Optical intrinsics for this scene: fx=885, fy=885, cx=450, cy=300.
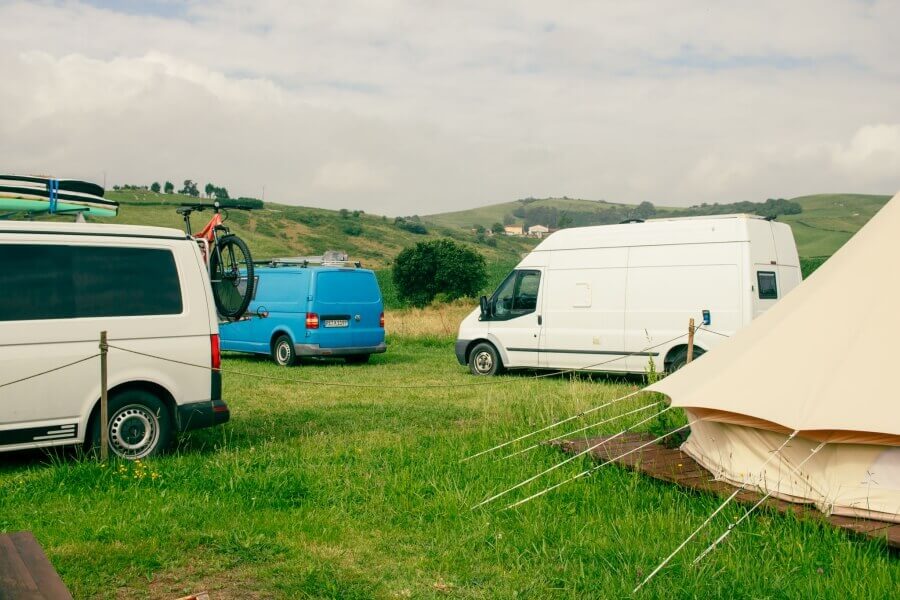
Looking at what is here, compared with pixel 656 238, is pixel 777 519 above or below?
below

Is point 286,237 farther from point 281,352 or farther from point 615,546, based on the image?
point 615,546

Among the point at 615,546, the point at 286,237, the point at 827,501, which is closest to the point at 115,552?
the point at 615,546

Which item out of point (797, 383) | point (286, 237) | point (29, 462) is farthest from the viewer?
point (286, 237)

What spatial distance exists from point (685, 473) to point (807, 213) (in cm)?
8953

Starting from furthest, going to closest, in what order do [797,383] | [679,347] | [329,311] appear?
1. [329,311]
2. [679,347]
3. [797,383]

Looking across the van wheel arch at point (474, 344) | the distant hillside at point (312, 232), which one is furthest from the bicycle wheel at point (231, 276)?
the distant hillside at point (312, 232)

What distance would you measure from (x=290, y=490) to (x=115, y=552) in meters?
1.62

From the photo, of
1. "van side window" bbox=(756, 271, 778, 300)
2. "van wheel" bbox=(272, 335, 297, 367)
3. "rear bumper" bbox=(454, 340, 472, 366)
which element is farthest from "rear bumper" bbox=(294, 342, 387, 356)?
"van side window" bbox=(756, 271, 778, 300)

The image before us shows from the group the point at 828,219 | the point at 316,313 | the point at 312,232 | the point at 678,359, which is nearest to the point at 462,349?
the point at 316,313

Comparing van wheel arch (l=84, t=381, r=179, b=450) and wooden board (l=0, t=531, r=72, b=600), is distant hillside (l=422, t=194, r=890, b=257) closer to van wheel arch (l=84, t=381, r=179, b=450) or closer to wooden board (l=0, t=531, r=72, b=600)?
van wheel arch (l=84, t=381, r=179, b=450)

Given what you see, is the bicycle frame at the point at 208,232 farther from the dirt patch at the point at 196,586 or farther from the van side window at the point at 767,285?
the van side window at the point at 767,285

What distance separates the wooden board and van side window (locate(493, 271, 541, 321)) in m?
12.3

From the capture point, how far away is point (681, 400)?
6.57 metres

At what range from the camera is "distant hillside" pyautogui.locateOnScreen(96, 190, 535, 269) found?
69.3 m
